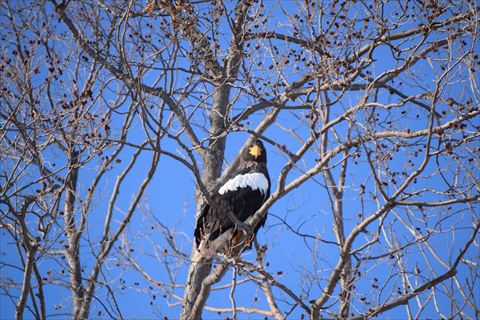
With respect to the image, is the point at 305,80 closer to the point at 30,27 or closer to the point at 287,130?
the point at 287,130

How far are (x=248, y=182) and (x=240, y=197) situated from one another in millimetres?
215

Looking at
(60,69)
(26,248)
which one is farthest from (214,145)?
(26,248)

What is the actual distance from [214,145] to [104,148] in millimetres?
2011

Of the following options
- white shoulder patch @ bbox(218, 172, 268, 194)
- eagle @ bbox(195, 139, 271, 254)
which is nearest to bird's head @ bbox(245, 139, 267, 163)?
eagle @ bbox(195, 139, 271, 254)

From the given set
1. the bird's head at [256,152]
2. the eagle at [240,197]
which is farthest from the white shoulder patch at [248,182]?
the bird's head at [256,152]

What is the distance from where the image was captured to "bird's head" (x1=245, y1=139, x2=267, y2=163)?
6.33 meters

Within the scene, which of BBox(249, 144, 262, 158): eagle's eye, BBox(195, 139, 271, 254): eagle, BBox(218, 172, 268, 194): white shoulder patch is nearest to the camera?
BBox(195, 139, 271, 254): eagle

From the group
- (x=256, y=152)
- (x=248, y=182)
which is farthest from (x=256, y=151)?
(x=248, y=182)

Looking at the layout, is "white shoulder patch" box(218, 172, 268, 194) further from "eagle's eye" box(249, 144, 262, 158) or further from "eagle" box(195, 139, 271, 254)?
"eagle's eye" box(249, 144, 262, 158)

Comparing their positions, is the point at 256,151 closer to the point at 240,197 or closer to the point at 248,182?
the point at 248,182

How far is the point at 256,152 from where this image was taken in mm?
6324

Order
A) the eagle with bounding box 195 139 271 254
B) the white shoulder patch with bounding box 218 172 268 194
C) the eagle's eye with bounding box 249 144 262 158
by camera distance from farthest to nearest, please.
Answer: the eagle's eye with bounding box 249 144 262 158 < the white shoulder patch with bounding box 218 172 268 194 < the eagle with bounding box 195 139 271 254

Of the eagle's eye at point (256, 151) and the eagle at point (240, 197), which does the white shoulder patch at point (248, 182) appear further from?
the eagle's eye at point (256, 151)

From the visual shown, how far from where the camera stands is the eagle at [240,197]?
226 inches
